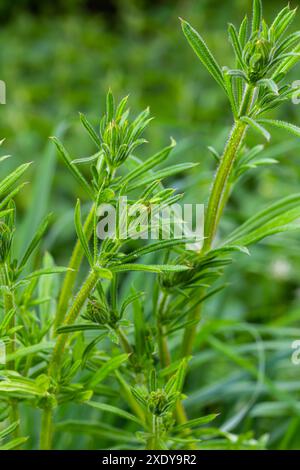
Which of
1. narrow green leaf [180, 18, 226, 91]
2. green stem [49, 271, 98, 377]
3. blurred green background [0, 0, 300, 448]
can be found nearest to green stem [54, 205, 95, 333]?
green stem [49, 271, 98, 377]

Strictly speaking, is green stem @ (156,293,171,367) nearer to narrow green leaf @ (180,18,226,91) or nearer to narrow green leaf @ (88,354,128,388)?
narrow green leaf @ (88,354,128,388)

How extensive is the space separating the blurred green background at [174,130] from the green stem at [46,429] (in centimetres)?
27

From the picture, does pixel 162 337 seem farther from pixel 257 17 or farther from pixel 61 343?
pixel 257 17

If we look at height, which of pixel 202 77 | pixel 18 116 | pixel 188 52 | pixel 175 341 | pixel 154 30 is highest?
pixel 154 30

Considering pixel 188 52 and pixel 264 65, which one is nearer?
pixel 264 65

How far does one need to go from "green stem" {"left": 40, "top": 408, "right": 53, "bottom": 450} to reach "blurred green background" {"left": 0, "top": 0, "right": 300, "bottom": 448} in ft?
0.89

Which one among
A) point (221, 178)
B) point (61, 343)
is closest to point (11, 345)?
point (61, 343)

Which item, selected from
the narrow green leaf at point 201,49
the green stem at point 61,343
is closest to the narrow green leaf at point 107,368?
the green stem at point 61,343

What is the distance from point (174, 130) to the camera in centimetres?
176

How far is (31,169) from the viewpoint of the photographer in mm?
1619

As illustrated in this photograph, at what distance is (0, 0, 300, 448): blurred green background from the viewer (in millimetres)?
874
